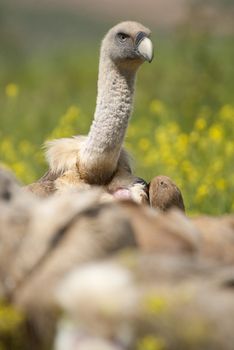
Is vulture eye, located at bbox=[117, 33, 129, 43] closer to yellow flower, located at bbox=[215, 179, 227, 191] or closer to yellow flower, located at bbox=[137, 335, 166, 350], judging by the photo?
yellow flower, located at bbox=[215, 179, 227, 191]

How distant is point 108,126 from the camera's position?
809cm

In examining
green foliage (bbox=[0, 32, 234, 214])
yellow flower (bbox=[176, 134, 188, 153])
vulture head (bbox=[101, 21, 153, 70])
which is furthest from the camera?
yellow flower (bbox=[176, 134, 188, 153])

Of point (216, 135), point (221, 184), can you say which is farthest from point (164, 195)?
point (216, 135)

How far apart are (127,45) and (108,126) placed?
60cm

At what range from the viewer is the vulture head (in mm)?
8250

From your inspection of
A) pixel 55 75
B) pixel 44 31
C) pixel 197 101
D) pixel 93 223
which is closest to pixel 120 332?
pixel 93 223

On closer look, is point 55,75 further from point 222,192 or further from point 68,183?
point 68,183

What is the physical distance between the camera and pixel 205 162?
426 inches

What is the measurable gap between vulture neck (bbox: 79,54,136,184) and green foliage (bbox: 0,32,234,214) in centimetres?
40

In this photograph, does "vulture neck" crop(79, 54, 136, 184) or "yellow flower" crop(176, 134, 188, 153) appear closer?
"vulture neck" crop(79, 54, 136, 184)

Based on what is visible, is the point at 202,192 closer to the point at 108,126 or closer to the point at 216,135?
the point at 216,135

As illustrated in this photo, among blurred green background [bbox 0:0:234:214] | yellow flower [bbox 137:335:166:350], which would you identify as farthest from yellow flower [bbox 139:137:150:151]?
yellow flower [bbox 137:335:166:350]

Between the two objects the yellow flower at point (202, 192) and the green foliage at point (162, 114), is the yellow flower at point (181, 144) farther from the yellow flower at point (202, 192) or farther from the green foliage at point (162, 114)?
the yellow flower at point (202, 192)

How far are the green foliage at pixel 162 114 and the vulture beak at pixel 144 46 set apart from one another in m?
0.77
